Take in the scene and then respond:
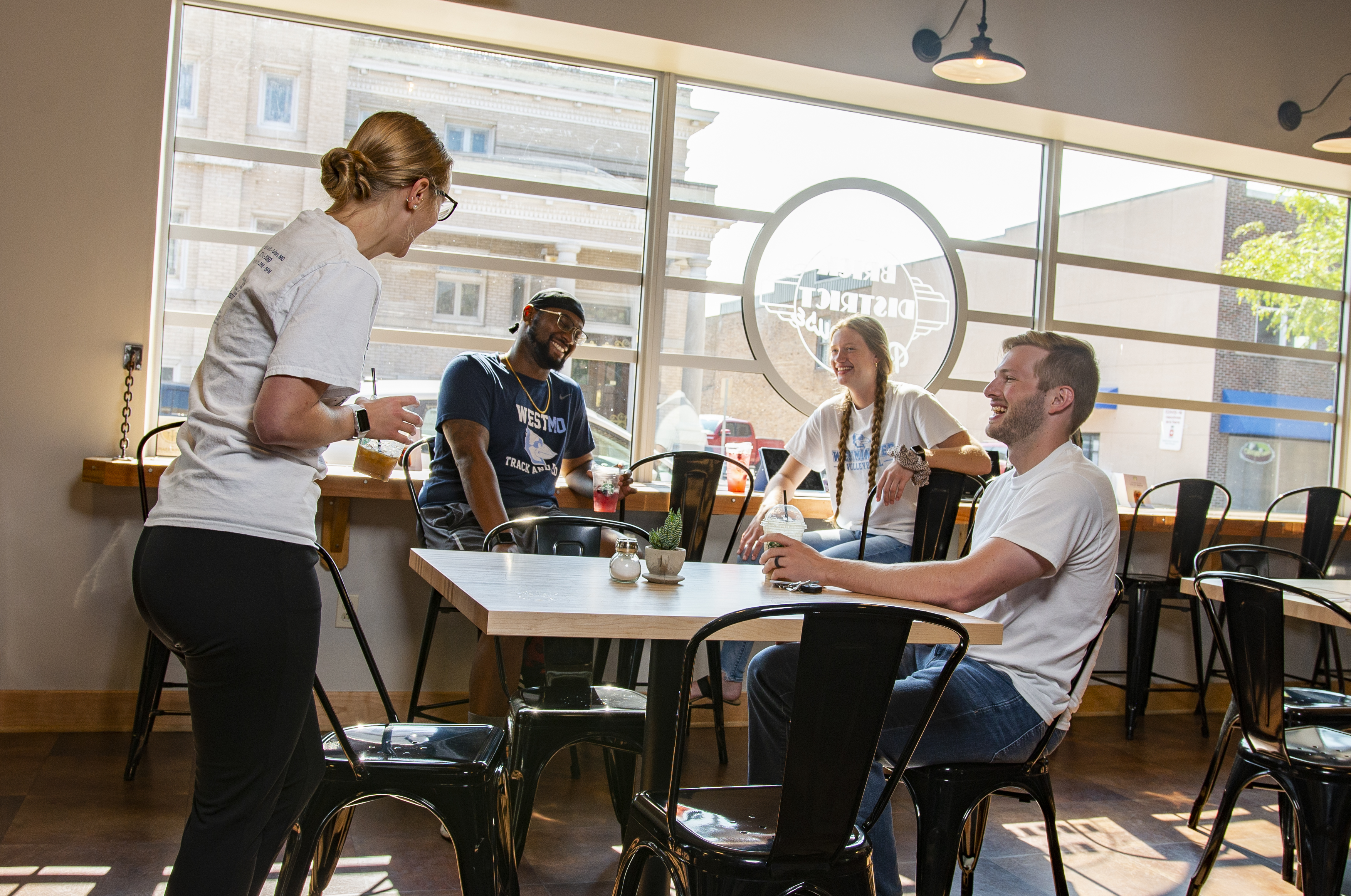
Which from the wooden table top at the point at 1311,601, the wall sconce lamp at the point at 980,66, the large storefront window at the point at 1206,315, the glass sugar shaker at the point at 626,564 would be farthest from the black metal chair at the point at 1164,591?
the glass sugar shaker at the point at 626,564

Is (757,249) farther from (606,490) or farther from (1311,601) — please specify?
(1311,601)

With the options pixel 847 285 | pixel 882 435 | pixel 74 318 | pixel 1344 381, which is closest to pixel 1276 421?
pixel 1344 381

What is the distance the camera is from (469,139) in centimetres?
379

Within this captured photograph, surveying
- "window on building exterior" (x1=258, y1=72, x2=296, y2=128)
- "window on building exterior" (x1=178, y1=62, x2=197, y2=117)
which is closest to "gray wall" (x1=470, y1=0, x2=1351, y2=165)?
"window on building exterior" (x1=258, y1=72, x2=296, y2=128)

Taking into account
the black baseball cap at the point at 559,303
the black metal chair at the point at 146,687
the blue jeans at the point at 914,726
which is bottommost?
the black metal chair at the point at 146,687

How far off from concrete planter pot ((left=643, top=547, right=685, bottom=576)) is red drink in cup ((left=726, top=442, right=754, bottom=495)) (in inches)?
73.1

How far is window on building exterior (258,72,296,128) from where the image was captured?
3.56m

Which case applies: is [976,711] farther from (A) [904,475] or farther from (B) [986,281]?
(B) [986,281]

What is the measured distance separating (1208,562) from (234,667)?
13.5 feet

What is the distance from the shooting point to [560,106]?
3.87 metres

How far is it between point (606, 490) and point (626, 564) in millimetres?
1146

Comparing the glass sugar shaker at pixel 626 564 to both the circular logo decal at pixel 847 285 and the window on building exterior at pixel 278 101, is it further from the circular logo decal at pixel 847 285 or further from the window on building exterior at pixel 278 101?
the window on building exterior at pixel 278 101

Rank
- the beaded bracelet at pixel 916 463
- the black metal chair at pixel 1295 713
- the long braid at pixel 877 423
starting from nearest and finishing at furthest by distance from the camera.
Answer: the black metal chair at pixel 1295 713 < the beaded bracelet at pixel 916 463 < the long braid at pixel 877 423

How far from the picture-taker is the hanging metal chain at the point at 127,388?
10.6 feet
